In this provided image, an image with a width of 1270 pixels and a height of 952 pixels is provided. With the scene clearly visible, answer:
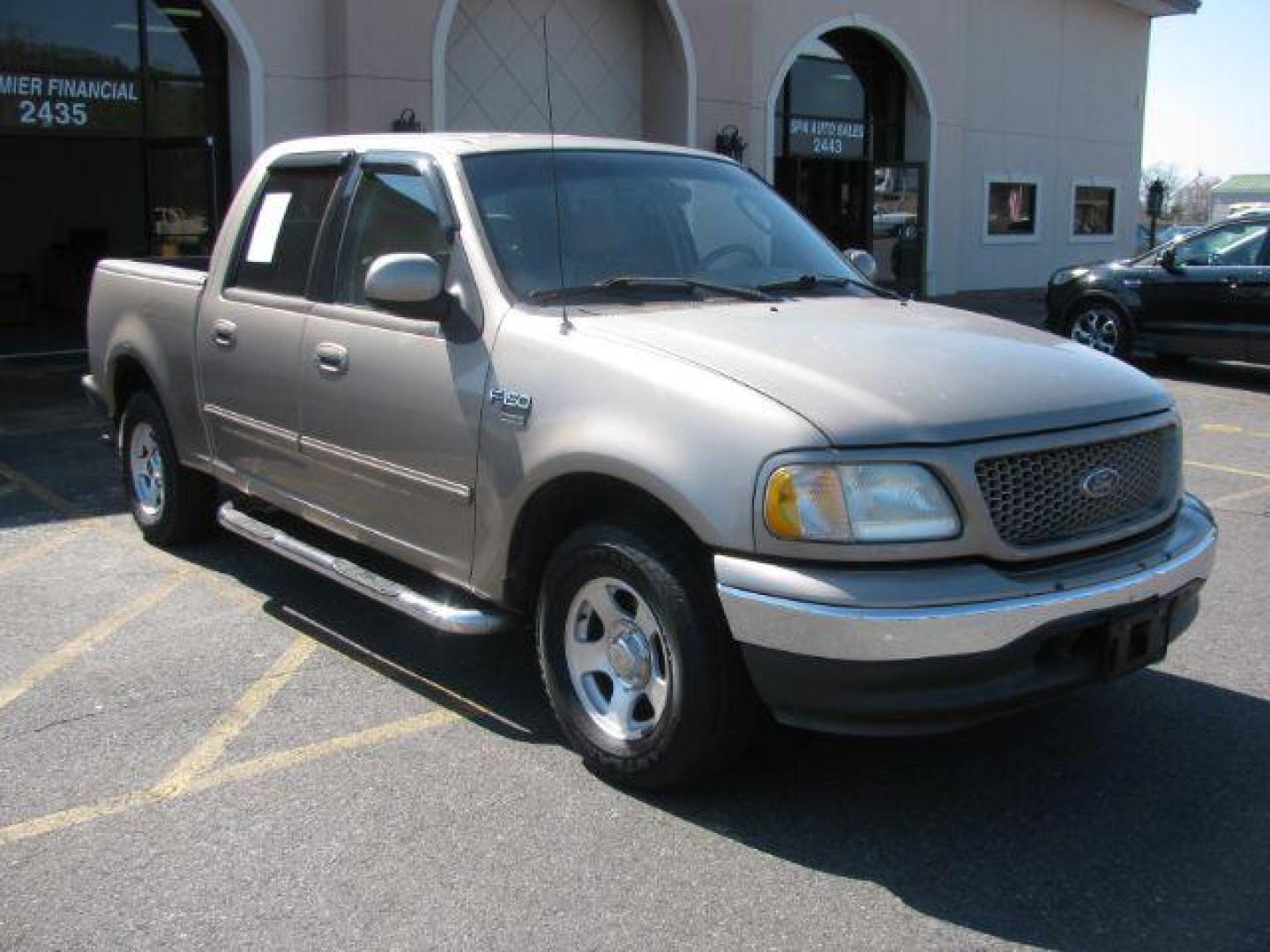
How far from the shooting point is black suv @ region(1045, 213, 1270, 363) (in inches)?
481

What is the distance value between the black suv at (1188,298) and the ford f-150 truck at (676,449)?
27.4 feet

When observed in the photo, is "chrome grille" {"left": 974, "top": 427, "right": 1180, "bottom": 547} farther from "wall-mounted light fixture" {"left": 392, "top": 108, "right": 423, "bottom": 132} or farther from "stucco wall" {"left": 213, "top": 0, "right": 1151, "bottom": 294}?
"stucco wall" {"left": 213, "top": 0, "right": 1151, "bottom": 294}

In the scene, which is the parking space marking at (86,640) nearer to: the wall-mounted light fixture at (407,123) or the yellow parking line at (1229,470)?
the yellow parking line at (1229,470)

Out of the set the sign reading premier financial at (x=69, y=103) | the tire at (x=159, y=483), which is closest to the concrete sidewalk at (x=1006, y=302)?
the sign reading premier financial at (x=69, y=103)

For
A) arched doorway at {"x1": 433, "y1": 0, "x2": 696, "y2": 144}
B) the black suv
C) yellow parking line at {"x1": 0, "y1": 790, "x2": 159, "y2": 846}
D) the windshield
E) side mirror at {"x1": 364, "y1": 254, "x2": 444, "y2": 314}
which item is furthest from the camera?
arched doorway at {"x1": 433, "y1": 0, "x2": 696, "y2": 144}

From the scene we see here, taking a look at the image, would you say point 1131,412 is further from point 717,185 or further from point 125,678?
point 125,678

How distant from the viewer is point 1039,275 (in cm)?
2547

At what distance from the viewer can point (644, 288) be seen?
442 cm

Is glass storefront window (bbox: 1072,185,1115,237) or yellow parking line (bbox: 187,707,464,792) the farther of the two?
glass storefront window (bbox: 1072,185,1115,237)

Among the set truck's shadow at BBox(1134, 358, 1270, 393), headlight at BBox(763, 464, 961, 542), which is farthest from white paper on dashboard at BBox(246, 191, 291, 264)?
truck's shadow at BBox(1134, 358, 1270, 393)

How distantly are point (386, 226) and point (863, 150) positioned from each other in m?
18.4

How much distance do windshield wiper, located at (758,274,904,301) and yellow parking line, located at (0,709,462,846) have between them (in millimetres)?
1911

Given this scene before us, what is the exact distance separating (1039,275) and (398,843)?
2403cm

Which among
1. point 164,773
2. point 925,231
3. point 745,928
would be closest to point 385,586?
point 164,773
